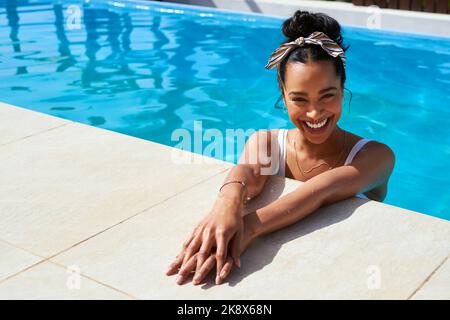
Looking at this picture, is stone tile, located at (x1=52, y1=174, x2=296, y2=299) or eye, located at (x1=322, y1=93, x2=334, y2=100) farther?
eye, located at (x1=322, y1=93, x2=334, y2=100)

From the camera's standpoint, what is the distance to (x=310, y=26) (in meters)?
3.08

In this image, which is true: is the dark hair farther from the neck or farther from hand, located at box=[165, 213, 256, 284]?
hand, located at box=[165, 213, 256, 284]

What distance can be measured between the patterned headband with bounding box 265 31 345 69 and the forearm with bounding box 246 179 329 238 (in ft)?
1.93

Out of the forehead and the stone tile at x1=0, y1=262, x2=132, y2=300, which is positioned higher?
the forehead

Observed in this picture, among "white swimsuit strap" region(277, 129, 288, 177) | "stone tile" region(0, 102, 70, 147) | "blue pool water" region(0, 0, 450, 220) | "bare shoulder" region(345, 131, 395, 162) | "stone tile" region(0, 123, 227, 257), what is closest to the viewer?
"stone tile" region(0, 123, 227, 257)

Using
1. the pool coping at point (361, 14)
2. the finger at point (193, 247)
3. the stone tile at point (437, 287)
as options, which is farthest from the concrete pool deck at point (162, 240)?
the pool coping at point (361, 14)

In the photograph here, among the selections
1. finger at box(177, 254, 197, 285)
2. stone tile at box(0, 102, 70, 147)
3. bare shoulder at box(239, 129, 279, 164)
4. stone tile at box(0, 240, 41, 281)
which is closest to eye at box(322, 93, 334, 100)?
bare shoulder at box(239, 129, 279, 164)

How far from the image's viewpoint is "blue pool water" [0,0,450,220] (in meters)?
6.14

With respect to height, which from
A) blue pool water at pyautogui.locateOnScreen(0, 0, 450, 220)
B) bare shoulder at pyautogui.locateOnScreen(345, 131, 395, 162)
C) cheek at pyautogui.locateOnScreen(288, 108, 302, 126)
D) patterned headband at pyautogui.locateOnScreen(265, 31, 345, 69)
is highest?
patterned headband at pyautogui.locateOnScreen(265, 31, 345, 69)

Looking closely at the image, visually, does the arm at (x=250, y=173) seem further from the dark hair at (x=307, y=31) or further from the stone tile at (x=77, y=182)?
the dark hair at (x=307, y=31)

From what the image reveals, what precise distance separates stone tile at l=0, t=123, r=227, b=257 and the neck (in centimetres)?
44

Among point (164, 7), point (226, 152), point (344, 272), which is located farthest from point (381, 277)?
point (164, 7)

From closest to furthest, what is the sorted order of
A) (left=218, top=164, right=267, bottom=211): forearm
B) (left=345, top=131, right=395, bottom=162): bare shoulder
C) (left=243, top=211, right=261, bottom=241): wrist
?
(left=243, top=211, right=261, bottom=241): wrist → (left=218, top=164, right=267, bottom=211): forearm → (left=345, top=131, right=395, bottom=162): bare shoulder

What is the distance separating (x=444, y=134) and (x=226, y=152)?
6.66 feet
